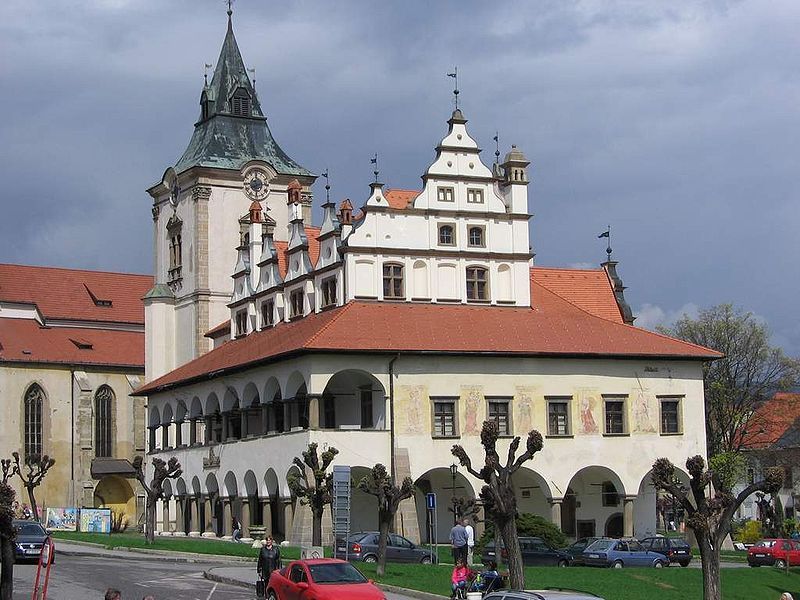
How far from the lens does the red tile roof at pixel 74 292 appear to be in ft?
319

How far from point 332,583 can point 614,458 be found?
34.0 m

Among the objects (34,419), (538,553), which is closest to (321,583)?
(538,553)

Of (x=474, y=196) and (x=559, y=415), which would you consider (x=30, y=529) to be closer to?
(x=559, y=415)

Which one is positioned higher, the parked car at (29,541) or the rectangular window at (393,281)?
A: the rectangular window at (393,281)

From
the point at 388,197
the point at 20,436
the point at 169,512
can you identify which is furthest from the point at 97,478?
the point at 388,197

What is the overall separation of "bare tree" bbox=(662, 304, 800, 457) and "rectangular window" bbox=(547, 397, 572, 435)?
23.0 metres

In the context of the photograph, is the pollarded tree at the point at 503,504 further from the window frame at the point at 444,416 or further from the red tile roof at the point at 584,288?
the red tile roof at the point at 584,288

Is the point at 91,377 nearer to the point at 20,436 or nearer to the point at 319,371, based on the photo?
the point at 20,436

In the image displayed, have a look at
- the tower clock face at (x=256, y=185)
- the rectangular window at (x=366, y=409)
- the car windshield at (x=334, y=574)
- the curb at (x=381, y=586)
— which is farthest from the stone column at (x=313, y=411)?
the tower clock face at (x=256, y=185)

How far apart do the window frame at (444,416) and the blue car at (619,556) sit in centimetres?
982

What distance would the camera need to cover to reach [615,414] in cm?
6328

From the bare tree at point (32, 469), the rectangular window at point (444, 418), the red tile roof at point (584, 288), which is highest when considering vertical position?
the red tile roof at point (584, 288)

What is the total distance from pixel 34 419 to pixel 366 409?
36.2 metres

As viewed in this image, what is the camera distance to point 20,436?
89.9 meters
